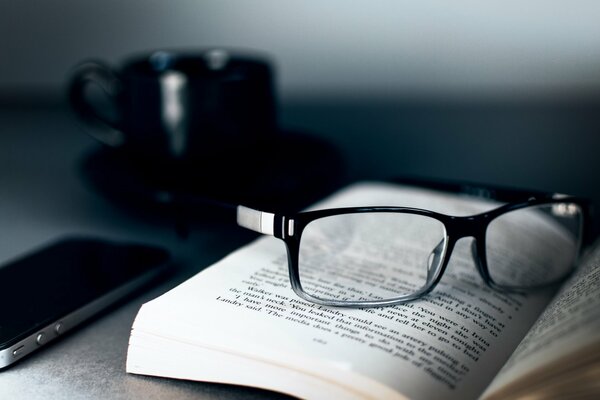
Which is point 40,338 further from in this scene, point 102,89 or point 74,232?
point 102,89

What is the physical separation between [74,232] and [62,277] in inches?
5.8

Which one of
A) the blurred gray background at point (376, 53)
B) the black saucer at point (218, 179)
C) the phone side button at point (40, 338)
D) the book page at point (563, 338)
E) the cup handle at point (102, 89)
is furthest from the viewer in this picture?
the blurred gray background at point (376, 53)

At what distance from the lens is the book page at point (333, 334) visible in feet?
1.18

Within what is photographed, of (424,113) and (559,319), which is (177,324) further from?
(424,113)

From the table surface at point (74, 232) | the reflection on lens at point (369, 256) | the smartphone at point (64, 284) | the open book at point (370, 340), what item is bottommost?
the table surface at point (74, 232)

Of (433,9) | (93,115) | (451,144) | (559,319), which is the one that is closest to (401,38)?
(433,9)

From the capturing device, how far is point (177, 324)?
394 mm

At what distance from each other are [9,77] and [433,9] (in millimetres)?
743

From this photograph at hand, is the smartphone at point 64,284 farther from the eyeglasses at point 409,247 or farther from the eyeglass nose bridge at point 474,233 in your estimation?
the eyeglass nose bridge at point 474,233

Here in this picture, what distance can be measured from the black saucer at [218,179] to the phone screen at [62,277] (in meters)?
0.05

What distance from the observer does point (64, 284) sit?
485mm

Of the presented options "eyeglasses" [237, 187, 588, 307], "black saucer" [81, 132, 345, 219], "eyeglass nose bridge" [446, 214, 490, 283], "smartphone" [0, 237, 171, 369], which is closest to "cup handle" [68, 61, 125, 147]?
"black saucer" [81, 132, 345, 219]

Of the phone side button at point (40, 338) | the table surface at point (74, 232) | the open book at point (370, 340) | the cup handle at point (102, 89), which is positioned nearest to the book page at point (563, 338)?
the open book at point (370, 340)

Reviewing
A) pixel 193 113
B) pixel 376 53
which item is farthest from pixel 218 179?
pixel 376 53
